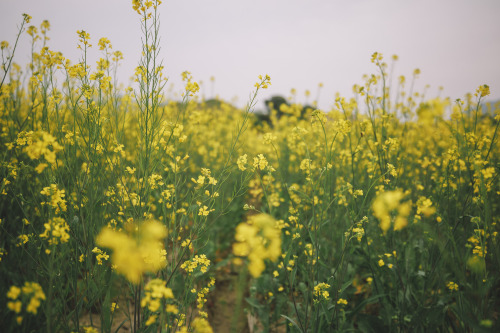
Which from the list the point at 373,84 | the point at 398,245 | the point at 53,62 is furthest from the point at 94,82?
the point at 398,245

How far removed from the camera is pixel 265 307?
7.77ft

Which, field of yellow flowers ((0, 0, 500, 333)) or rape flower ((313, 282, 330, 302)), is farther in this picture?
rape flower ((313, 282, 330, 302))

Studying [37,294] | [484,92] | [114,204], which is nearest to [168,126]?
[114,204]

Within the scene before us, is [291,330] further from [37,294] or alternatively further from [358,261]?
[37,294]

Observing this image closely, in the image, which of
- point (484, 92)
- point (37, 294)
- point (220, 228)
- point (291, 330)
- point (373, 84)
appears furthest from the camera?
point (220, 228)

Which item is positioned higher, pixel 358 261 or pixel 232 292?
pixel 358 261

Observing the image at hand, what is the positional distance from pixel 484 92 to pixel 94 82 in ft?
9.95

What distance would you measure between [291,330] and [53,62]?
8.83 ft

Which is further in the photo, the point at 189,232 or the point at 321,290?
the point at 189,232

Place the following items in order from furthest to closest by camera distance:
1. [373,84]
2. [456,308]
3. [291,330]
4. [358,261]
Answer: [358,261]
[373,84]
[291,330]
[456,308]

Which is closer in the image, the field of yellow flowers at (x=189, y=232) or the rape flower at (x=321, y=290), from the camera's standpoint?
the field of yellow flowers at (x=189, y=232)

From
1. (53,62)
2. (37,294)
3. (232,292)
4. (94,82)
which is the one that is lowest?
(232,292)

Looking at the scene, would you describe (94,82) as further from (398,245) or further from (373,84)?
(398,245)

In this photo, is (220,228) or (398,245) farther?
(220,228)
